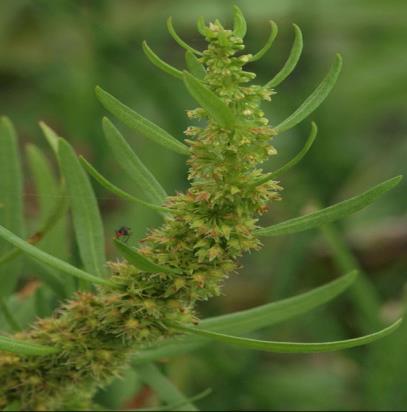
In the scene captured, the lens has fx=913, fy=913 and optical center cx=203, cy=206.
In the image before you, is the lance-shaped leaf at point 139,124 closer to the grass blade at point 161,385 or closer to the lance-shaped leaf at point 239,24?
the lance-shaped leaf at point 239,24

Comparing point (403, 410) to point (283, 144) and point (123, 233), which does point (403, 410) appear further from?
point (283, 144)

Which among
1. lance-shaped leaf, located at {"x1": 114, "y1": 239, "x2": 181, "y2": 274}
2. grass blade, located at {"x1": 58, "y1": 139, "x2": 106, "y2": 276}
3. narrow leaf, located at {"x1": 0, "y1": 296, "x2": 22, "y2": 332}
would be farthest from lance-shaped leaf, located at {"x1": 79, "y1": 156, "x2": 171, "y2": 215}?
narrow leaf, located at {"x1": 0, "y1": 296, "x2": 22, "y2": 332}

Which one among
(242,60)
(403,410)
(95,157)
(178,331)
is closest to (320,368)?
(403,410)

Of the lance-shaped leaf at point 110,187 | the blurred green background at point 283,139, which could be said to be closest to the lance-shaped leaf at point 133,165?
the lance-shaped leaf at point 110,187

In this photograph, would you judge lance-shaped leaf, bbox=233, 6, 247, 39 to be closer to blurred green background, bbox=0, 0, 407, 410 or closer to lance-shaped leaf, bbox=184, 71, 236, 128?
lance-shaped leaf, bbox=184, 71, 236, 128

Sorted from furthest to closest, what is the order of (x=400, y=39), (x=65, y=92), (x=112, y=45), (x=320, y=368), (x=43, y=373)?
(x=400, y=39) → (x=65, y=92) → (x=112, y=45) → (x=320, y=368) → (x=43, y=373)

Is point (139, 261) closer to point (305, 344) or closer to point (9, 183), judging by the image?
point (305, 344)
